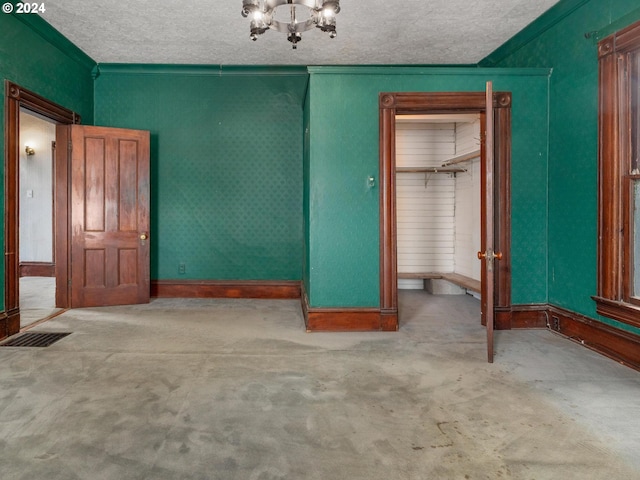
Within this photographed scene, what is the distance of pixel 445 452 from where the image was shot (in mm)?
1998

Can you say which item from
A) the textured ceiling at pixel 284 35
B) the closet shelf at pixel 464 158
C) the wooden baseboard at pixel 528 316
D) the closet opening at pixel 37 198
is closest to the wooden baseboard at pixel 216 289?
the wooden baseboard at pixel 528 316

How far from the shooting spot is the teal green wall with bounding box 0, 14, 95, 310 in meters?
4.05

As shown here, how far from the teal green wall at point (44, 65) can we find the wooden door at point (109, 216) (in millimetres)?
541

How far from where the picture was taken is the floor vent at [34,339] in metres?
3.71

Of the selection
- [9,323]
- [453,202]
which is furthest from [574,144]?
[9,323]

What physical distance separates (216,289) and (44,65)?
3.59m

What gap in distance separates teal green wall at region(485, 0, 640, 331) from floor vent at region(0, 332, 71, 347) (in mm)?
5236

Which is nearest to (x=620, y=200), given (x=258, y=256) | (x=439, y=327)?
(x=439, y=327)

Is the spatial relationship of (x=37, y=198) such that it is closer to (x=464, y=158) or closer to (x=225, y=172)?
(x=225, y=172)

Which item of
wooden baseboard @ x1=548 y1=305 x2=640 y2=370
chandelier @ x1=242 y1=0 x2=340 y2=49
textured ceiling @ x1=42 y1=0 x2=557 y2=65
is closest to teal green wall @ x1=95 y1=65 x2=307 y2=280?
textured ceiling @ x1=42 y1=0 x2=557 y2=65

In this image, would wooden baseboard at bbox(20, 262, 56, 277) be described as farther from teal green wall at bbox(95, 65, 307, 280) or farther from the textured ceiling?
the textured ceiling

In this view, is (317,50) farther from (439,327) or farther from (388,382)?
(388,382)

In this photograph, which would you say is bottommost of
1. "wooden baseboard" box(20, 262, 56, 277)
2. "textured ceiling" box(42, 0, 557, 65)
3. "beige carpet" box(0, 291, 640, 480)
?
"beige carpet" box(0, 291, 640, 480)

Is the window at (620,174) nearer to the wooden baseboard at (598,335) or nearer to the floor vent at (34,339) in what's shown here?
the wooden baseboard at (598,335)
